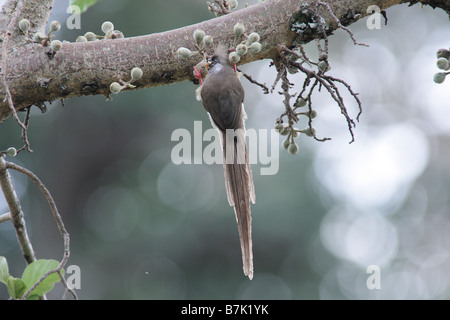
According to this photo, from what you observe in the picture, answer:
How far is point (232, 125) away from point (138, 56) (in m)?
0.43

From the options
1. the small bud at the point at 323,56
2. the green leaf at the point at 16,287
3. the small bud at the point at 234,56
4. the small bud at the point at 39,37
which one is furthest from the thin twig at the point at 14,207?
the small bud at the point at 323,56

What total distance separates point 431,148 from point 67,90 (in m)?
6.12

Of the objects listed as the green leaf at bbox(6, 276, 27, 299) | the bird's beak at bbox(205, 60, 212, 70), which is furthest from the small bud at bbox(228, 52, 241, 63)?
the green leaf at bbox(6, 276, 27, 299)

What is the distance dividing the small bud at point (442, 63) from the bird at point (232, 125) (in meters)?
0.62

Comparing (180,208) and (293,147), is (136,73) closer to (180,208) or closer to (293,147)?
(293,147)

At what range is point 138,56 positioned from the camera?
5.59ft

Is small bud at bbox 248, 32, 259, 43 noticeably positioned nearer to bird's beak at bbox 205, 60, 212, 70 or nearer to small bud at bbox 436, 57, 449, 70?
bird's beak at bbox 205, 60, 212, 70

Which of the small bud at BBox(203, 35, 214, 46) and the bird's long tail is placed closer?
the small bud at BBox(203, 35, 214, 46)

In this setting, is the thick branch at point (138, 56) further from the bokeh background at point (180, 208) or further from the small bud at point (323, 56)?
the bokeh background at point (180, 208)

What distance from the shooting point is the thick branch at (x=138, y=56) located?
170cm

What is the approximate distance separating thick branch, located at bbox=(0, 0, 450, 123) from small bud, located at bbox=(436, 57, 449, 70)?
0.26 meters

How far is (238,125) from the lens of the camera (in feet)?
6.46

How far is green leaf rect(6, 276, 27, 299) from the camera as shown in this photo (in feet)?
5.63

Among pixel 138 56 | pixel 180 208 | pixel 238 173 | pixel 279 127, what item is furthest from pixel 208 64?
pixel 180 208
